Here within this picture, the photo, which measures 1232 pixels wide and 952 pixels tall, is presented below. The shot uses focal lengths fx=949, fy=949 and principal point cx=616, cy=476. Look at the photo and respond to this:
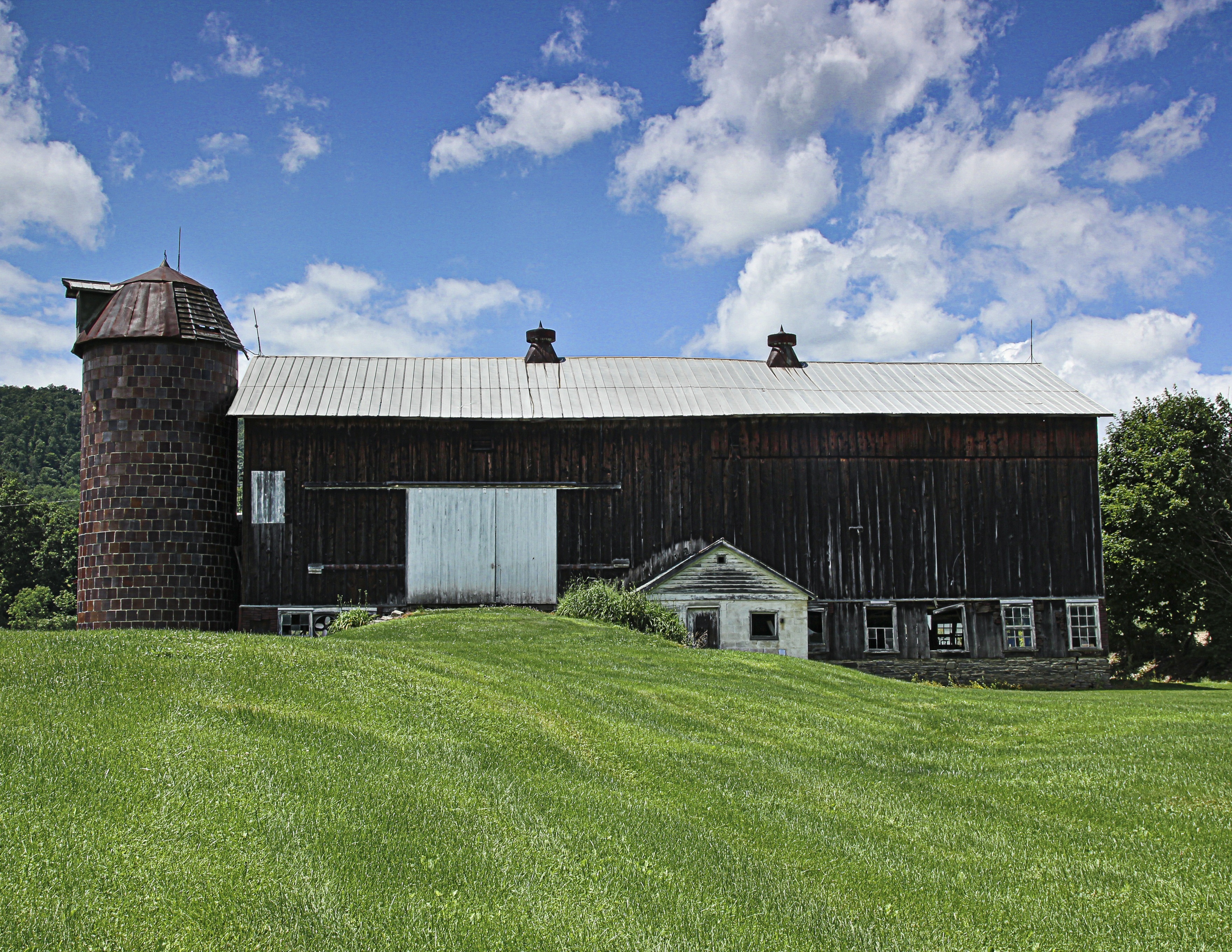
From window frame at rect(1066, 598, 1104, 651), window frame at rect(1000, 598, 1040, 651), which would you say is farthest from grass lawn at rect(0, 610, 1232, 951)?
window frame at rect(1066, 598, 1104, 651)

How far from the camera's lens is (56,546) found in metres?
62.5

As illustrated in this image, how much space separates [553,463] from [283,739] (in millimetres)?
19208

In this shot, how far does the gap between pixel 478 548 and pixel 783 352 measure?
1289 cm

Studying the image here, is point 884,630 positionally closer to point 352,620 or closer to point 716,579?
point 716,579

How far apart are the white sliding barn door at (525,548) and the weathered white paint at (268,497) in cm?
608

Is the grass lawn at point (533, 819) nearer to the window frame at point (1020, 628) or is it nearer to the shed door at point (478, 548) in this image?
the shed door at point (478, 548)

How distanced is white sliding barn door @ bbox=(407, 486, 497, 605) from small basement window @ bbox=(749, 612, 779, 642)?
7.41 metres

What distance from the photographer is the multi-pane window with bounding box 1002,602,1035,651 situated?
28625 millimetres

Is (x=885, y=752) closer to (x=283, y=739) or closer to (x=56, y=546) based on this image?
(x=283, y=739)

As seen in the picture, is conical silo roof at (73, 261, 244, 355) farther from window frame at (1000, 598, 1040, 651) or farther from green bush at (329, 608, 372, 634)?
window frame at (1000, 598, 1040, 651)

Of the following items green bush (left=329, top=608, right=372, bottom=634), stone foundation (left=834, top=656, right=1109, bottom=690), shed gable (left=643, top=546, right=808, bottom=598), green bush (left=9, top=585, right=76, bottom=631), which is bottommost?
stone foundation (left=834, top=656, right=1109, bottom=690)

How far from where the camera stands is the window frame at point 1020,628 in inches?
1126

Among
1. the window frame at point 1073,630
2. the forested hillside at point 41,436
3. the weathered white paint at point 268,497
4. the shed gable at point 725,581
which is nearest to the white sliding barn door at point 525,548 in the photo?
the shed gable at point 725,581

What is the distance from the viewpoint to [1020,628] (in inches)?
1129
